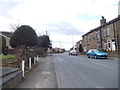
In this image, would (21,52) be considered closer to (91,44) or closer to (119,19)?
(119,19)

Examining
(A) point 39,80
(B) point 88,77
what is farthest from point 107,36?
(A) point 39,80

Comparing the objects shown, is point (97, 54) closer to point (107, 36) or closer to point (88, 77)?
point (107, 36)

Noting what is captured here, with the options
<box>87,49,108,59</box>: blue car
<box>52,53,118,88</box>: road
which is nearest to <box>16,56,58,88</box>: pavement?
<box>52,53,118,88</box>: road

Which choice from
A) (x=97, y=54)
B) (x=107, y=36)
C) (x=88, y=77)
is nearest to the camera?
(x=88, y=77)

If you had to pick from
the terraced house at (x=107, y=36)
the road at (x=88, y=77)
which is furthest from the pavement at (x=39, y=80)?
the terraced house at (x=107, y=36)

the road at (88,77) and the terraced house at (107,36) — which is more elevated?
the terraced house at (107,36)

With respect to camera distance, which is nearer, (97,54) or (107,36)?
(97,54)

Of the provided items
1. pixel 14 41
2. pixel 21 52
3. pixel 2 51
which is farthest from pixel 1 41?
→ pixel 21 52

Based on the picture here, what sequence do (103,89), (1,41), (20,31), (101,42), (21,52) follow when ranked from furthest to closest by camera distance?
(101,42) → (1,41) → (20,31) → (21,52) → (103,89)

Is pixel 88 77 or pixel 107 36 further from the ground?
pixel 107 36

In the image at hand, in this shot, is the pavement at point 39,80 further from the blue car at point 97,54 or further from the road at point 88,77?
the blue car at point 97,54

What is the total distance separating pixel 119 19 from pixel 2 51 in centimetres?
2391

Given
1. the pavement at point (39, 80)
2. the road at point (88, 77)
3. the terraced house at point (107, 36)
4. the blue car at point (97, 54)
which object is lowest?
the pavement at point (39, 80)

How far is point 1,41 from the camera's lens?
34250mm
